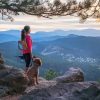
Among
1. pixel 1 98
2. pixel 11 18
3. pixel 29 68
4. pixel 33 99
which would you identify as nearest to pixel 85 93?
pixel 33 99

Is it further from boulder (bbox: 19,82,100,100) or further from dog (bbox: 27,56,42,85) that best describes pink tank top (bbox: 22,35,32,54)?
boulder (bbox: 19,82,100,100)

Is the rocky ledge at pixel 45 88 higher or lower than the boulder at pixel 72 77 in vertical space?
higher

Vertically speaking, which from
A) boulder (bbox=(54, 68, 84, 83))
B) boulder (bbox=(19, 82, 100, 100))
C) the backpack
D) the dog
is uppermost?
boulder (bbox=(19, 82, 100, 100))

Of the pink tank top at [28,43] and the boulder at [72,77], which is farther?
the boulder at [72,77]

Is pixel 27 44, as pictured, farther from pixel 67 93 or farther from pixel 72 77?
pixel 67 93

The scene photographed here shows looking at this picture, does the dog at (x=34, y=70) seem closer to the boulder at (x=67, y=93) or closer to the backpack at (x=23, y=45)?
the backpack at (x=23, y=45)

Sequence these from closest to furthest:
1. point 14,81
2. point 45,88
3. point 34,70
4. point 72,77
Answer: point 45,88, point 14,81, point 34,70, point 72,77

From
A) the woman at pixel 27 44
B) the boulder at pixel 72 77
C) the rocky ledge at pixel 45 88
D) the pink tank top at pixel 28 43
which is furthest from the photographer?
the boulder at pixel 72 77

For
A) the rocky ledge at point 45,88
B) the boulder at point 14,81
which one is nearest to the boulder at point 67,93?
the rocky ledge at point 45,88

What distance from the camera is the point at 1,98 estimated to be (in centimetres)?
1355

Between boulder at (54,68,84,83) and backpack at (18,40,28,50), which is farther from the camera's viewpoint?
boulder at (54,68,84,83)

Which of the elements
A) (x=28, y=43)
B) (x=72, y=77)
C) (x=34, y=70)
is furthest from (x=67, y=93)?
(x=72, y=77)

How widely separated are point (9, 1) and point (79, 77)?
4.37 m

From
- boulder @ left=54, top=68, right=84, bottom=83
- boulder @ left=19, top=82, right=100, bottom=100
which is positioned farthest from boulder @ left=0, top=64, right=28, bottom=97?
boulder @ left=19, top=82, right=100, bottom=100
